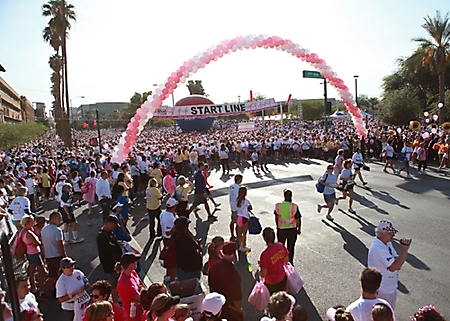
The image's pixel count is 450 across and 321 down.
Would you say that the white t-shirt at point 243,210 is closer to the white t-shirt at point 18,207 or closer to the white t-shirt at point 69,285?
the white t-shirt at point 69,285

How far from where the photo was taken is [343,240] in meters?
8.25

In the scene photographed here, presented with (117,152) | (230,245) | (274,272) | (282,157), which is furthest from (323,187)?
(282,157)

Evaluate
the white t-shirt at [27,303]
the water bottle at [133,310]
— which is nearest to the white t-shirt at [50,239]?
the white t-shirt at [27,303]

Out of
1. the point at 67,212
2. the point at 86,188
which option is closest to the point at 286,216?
the point at 67,212

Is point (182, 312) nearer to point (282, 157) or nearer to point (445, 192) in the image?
point (445, 192)

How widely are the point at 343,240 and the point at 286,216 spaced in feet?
8.11

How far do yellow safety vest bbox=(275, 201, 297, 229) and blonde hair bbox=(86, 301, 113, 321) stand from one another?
3.85 meters

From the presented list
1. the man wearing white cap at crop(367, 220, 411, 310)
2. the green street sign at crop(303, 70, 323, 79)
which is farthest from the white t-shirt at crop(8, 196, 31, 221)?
the green street sign at crop(303, 70, 323, 79)

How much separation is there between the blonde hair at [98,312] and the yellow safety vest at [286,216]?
385 cm

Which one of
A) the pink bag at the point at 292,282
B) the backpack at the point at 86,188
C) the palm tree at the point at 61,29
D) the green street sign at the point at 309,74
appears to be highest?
the palm tree at the point at 61,29

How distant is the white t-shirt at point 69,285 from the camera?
14.5 ft

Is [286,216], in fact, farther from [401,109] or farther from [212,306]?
[401,109]

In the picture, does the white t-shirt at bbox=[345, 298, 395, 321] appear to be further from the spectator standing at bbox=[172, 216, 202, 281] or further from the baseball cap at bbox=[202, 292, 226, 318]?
the spectator standing at bbox=[172, 216, 202, 281]

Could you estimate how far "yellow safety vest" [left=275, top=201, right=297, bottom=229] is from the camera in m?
6.52
